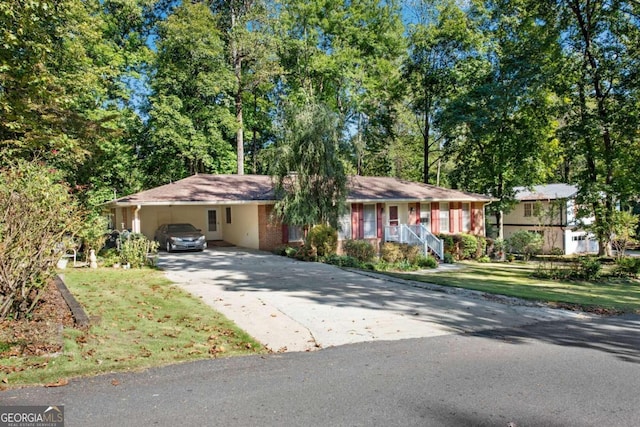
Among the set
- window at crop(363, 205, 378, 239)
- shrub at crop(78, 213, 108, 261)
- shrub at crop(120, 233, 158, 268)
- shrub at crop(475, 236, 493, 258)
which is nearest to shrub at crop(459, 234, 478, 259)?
shrub at crop(475, 236, 493, 258)

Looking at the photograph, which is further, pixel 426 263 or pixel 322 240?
pixel 426 263

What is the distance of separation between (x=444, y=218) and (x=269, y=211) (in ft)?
35.4

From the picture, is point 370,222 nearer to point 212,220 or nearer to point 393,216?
point 393,216

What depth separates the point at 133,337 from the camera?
6250mm

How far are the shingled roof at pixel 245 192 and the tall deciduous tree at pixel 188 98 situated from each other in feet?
15.1

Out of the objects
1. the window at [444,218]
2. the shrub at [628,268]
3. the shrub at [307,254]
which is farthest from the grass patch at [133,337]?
the window at [444,218]

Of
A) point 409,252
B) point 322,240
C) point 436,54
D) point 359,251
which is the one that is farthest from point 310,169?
point 436,54

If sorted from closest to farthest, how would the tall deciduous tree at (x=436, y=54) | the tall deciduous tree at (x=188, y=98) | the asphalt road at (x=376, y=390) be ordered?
the asphalt road at (x=376, y=390)
the tall deciduous tree at (x=188, y=98)
the tall deciduous tree at (x=436, y=54)

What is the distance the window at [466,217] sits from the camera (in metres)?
26.2

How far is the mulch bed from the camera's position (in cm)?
528

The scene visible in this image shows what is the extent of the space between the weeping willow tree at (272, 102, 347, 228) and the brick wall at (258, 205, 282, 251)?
1792 millimetres

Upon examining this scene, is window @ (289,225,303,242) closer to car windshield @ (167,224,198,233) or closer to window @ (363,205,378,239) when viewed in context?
window @ (363,205,378,239)

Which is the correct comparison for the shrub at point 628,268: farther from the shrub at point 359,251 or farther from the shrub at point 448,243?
the shrub at point 359,251

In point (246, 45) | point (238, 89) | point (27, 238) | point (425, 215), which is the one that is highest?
point (246, 45)
